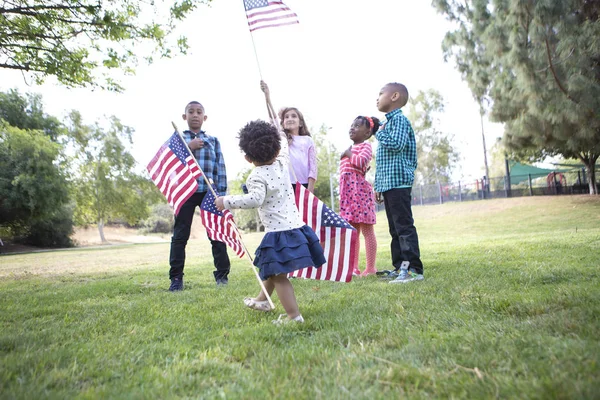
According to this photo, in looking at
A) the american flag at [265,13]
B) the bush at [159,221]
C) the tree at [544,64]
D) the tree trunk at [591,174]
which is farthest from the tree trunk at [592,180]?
the bush at [159,221]

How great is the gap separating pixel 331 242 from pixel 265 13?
2801mm

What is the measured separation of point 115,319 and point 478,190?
96.6ft

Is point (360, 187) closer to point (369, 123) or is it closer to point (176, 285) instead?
point (369, 123)

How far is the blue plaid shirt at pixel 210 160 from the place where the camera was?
4992 mm

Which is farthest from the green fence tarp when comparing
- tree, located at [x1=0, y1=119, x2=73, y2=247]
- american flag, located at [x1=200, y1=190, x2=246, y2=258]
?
tree, located at [x1=0, y1=119, x2=73, y2=247]

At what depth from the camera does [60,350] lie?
2.37m

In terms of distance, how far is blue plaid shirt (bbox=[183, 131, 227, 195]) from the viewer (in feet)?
16.4

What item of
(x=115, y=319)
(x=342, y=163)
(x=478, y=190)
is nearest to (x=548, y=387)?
(x=115, y=319)

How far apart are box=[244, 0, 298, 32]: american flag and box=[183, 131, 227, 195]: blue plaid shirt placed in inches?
56.7

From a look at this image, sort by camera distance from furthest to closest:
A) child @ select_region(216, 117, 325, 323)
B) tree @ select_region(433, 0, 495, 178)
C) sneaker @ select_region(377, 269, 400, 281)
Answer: tree @ select_region(433, 0, 495, 178) < sneaker @ select_region(377, 269, 400, 281) < child @ select_region(216, 117, 325, 323)

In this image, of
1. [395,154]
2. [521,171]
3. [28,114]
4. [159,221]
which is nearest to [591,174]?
[521,171]

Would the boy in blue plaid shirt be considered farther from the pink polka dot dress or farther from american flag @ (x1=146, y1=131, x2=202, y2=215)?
american flag @ (x1=146, y1=131, x2=202, y2=215)

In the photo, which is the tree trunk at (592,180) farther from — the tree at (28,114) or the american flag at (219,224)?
the tree at (28,114)

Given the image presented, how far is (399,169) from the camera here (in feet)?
15.1
